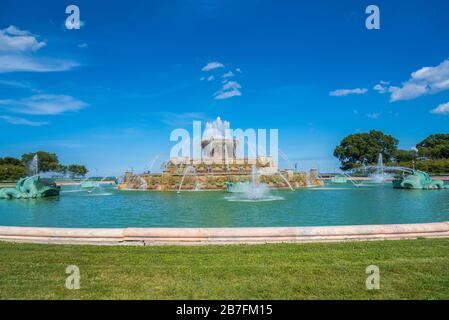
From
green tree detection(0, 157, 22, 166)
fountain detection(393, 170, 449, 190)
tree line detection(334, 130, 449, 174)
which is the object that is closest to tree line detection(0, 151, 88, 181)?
green tree detection(0, 157, 22, 166)

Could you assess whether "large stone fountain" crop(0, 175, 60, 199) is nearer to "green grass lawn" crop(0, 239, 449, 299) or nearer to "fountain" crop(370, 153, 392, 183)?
"green grass lawn" crop(0, 239, 449, 299)

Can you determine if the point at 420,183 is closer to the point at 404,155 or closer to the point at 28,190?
the point at 28,190

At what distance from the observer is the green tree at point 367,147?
9162 centimetres

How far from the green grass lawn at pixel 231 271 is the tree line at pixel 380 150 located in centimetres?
8936

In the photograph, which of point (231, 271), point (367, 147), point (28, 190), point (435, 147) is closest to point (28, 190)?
point (28, 190)

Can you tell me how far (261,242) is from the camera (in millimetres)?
8586

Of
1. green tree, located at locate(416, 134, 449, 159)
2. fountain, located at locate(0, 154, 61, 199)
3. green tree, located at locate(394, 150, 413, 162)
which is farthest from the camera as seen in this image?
green tree, located at locate(394, 150, 413, 162)

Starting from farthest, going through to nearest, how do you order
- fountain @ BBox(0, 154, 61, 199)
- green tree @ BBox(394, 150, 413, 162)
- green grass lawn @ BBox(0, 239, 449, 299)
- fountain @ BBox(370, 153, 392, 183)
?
green tree @ BBox(394, 150, 413, 162) → fountain @ BBox(370, 153, 392, 183) → fountain @ BBox(0, 154, 61, 199) → green grass lawn @ BBox(0, 239, 449, 299)

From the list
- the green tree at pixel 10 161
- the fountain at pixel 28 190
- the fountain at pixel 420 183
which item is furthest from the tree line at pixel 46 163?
the fountain at pixel 420 183

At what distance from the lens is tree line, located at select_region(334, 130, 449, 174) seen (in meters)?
90.9

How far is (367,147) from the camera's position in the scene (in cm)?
9225

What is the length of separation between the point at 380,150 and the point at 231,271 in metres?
94.6
